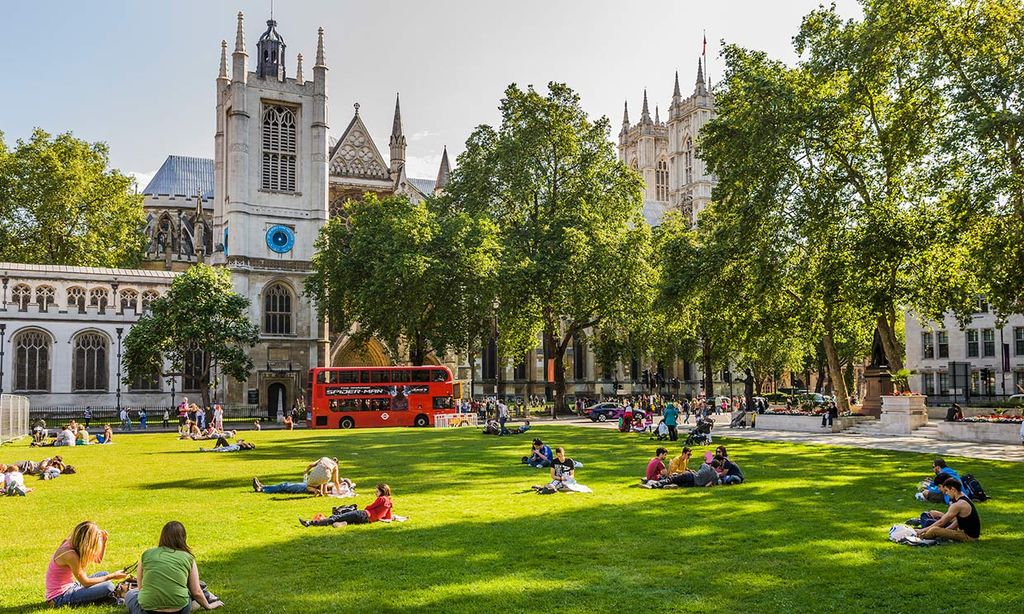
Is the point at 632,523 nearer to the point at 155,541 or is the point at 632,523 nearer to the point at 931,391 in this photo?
the point at 155,541

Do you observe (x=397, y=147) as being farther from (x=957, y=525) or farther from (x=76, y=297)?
(x=957, y=525)

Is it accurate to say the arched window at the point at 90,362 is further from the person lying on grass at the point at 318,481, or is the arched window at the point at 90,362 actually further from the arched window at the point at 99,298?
the person lying on grass at the point at 318,481

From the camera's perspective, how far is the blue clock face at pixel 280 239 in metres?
60.3

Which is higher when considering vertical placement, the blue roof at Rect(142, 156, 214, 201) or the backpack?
the blue roof at Rect(142, 156, 214, 201)

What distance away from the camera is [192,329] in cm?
4831

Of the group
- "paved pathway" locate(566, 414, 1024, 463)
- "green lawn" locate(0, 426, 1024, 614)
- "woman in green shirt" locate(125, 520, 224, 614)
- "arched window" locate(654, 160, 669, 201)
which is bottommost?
"paved pathway" locate(566, 414, 1024, 463)

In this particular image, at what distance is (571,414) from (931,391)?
2427cm

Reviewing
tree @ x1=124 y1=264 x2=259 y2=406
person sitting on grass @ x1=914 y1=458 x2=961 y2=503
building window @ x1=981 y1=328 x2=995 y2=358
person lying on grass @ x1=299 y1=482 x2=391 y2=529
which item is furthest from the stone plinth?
tree @ x1=124 y1=264 x2=259 y2=406

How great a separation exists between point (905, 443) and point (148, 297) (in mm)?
45592

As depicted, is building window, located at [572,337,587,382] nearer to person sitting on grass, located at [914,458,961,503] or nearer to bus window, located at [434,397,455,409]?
bus window, located at [434,397,455,409]

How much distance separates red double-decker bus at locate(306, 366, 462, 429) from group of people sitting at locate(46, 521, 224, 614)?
118 ft

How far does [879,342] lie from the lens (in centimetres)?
3841

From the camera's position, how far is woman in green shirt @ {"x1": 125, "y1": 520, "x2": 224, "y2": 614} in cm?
805

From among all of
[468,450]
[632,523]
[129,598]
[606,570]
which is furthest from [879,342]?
[129,598]
